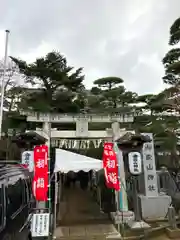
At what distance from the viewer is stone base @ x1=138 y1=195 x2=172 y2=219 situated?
818 cm

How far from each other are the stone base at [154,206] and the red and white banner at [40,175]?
4221 millimetres

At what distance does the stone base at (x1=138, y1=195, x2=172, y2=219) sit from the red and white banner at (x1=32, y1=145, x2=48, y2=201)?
4.22 meters

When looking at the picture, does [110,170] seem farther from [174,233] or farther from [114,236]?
[174,233]

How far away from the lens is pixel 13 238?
4.71 m

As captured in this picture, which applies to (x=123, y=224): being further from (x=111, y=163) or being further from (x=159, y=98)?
(x=159, y=98)

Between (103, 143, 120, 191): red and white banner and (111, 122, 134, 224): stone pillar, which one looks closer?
(103, 143, 120, 191): red and white banner

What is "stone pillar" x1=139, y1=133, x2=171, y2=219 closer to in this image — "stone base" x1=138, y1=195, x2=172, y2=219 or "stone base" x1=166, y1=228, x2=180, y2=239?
"stone base" x1=138, y1=195, x2=172, y2=219

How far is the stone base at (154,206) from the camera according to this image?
8.18 metres

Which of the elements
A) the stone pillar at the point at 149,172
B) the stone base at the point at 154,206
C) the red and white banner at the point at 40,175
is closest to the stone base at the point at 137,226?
the stone base at the point at 154,206

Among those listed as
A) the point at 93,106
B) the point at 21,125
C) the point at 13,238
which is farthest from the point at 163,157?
the point at 13,238

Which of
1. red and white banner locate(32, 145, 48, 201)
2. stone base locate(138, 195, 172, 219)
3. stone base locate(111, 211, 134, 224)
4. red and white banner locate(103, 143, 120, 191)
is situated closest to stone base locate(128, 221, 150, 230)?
stone base locate(111, 211, 134, 224)

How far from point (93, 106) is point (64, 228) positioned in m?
12.6

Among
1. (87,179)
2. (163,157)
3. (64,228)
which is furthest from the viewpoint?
(87,179)

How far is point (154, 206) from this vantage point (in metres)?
8.32
